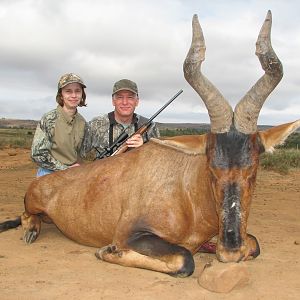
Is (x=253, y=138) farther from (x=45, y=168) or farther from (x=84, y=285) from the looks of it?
(x=45, y=168)

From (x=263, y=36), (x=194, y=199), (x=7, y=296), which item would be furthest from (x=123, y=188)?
(x=263, y=36)

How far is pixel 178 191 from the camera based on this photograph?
217 inches

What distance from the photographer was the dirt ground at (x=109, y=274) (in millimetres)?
4531

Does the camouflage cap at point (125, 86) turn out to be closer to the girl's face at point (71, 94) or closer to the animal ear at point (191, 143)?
the girl's face at point (71, 94)

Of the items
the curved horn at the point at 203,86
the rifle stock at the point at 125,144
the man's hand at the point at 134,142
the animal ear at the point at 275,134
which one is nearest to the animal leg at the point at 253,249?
the animal ear at the point at 275,134

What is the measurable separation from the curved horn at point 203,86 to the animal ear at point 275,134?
0.41 meters

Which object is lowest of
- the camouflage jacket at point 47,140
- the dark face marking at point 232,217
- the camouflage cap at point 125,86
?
the dark face marking at point 232,217

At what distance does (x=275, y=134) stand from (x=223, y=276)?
1.55 m

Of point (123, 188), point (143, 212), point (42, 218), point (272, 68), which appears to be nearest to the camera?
point (272, 68)

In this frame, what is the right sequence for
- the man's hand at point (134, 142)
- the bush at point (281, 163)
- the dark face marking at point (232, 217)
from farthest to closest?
the bush at point (281, 163) → the man's hand at point (134, 142) → the dark face marking at point (232, 217)

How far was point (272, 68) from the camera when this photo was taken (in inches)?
188

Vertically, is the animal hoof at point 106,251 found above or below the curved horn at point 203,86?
below

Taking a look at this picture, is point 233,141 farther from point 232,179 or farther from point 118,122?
point 118,122

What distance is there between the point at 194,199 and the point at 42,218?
2.85 meters
